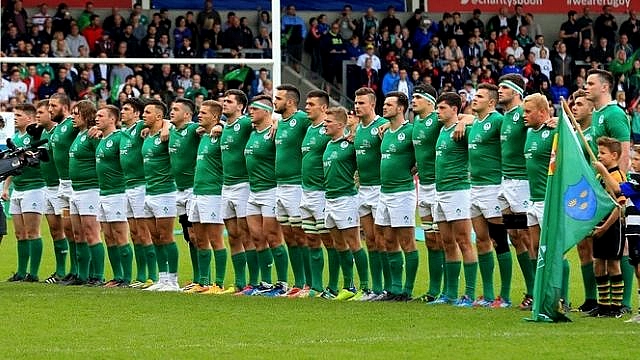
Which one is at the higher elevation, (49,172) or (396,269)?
(49,172)

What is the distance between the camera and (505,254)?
14.4m

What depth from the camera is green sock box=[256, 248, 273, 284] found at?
53.7 ft

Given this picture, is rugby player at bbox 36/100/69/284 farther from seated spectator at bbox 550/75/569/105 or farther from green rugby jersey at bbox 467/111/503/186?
seated spectator at bbox 550/75/569/105

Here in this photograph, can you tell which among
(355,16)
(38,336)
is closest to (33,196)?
(38,336)

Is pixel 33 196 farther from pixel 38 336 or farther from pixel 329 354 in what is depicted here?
pixel 329 354

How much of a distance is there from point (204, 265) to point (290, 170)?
1.59 metres

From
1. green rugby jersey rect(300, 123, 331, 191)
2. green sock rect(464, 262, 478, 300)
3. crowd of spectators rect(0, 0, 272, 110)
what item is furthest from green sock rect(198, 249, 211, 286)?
crowd of spectators rect(0, 0, 272, 110)

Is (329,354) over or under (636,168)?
under

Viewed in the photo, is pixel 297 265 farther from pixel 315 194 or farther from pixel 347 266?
pixel 315 194

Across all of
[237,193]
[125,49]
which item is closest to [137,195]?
[237,193]

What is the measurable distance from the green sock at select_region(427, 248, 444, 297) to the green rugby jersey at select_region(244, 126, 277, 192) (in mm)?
2053

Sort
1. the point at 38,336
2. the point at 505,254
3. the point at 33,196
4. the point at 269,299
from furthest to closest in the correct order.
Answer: the point at 33,196 → the point at 269,299 → the point at 505,254 → the point at 38,336

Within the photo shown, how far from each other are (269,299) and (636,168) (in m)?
4.34

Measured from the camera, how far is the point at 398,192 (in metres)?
15.2
